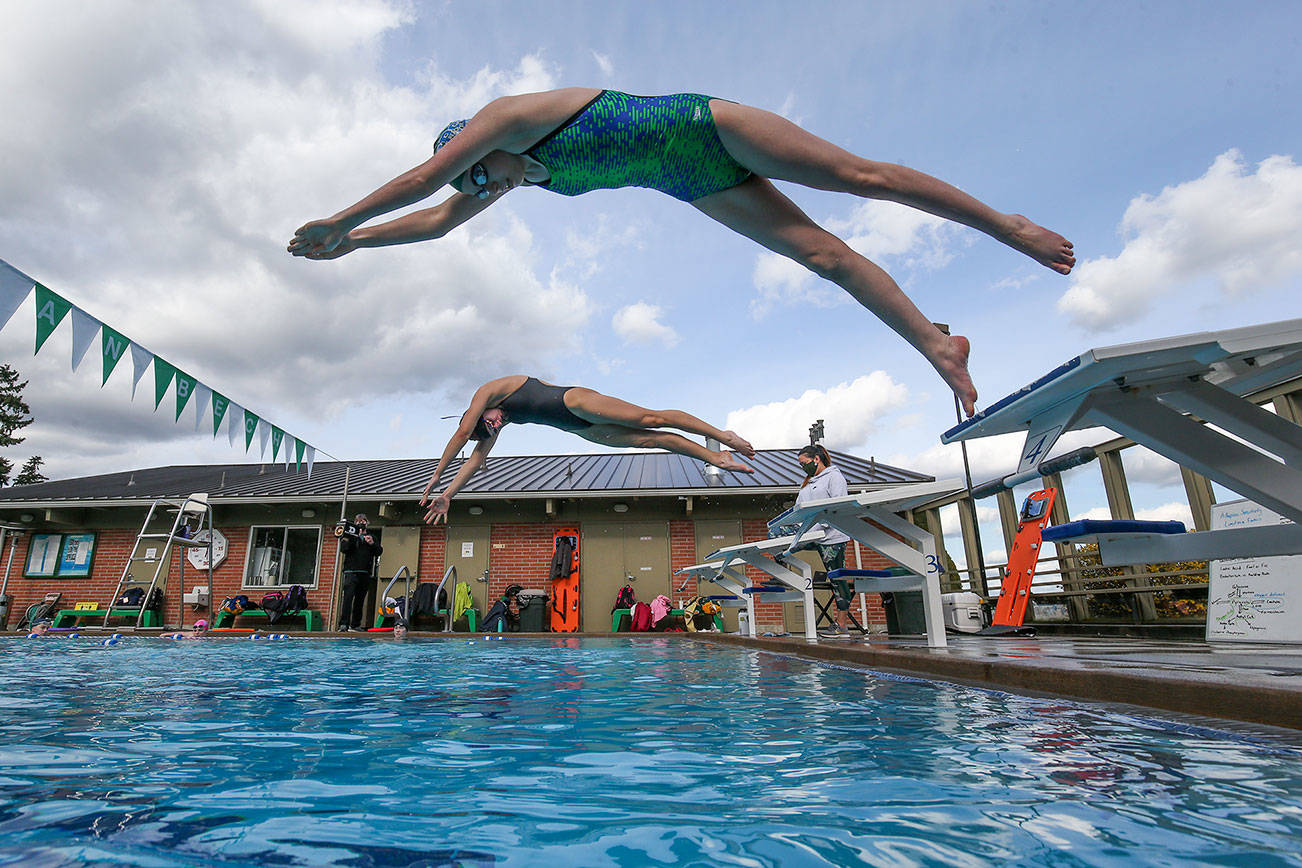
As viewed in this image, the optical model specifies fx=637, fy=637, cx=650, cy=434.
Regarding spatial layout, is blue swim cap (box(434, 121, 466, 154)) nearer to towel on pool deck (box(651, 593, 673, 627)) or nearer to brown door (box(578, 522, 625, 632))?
towel on pool deck (box(651, 593, 673, 627))

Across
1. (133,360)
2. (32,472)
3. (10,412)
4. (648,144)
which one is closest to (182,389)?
(133,360)

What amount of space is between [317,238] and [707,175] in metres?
1.24

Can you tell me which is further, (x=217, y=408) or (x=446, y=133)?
(x=217, y=408)

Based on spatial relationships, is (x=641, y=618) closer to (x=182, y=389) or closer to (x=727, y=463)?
(x=182, y=389)

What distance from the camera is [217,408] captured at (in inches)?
315

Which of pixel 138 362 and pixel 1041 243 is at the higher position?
pixel 138 362

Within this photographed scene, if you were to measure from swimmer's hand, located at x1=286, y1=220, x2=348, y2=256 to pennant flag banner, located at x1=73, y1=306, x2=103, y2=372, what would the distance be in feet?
18.2

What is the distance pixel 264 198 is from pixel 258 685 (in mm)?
3237

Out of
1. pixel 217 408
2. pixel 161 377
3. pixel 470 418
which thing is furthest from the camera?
pixel 217 408

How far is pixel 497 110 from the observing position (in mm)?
1866

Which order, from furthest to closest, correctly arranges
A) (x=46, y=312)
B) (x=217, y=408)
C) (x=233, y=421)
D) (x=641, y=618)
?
1. (x=641, y=618)
2. (x=233, y=421)
3. (x=217, y=408)
4. (x=46, y=312)

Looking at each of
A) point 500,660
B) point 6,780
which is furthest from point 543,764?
point 500,660

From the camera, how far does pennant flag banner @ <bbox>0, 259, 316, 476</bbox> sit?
17.0 ft

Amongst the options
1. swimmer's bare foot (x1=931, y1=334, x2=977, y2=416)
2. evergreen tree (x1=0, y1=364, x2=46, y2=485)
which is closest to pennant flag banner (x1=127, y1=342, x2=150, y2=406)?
swimmer's bare foot (x1=931, y1=334, x2=977, y2=416)
